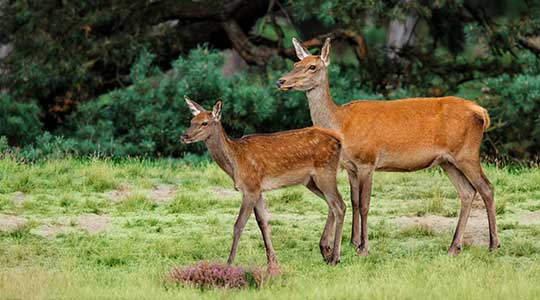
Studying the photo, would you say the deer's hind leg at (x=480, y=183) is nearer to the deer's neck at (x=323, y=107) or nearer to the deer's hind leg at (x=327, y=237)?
the deer's neck at (x=323, y=107)

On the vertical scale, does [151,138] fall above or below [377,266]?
below

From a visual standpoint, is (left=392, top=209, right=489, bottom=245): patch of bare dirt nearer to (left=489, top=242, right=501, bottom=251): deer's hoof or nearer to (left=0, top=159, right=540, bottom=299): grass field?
(left=0, top=159, right=540, bottom=299): grass field

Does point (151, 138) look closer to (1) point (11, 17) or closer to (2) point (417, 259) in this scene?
(1) point (11, 17)

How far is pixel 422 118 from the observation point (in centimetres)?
1201

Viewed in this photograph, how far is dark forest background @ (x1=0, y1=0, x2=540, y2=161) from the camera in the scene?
18.4m

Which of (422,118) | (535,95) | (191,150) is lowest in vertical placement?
(191,150)

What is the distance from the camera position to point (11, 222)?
1301 centimetres

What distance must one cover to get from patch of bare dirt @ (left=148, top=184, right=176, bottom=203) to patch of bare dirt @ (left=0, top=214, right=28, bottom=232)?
1.79 meters

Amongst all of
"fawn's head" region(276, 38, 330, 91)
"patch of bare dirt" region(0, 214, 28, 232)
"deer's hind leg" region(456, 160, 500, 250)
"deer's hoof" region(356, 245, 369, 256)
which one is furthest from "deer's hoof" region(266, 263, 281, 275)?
"patch of bare dirt" region(0, 214, 28, 232)

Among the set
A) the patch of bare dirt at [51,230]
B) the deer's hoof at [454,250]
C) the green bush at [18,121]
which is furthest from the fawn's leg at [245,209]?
the green bush at [18,121]

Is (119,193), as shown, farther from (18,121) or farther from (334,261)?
(18,121)

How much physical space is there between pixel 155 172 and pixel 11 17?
17.6ft

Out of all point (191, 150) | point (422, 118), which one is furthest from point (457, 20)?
point (422, 118)

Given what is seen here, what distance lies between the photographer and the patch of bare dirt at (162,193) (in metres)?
14.4
